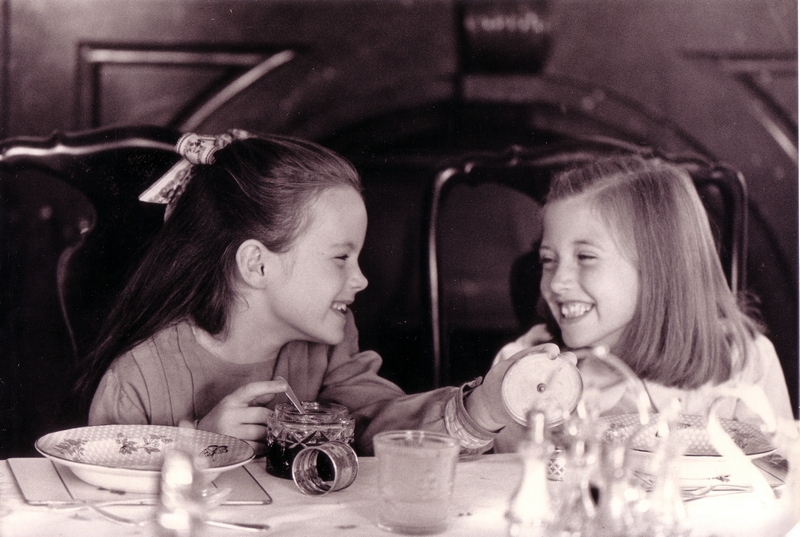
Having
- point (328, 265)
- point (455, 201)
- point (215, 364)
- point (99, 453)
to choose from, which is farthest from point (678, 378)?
point (99, 453)

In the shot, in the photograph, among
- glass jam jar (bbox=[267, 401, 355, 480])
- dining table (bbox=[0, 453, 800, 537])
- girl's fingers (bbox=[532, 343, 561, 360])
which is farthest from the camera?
girl's fingers (bbox=[532, 343, 561, 360])

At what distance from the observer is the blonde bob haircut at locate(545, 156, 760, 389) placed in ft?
4.11

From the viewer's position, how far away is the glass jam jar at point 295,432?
3.53 feet

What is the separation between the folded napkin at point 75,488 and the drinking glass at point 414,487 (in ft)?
0.48

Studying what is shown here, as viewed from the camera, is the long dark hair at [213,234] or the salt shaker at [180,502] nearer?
the salt shaker at [180,502]

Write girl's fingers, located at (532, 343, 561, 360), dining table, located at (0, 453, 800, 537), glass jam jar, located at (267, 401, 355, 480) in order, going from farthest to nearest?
girl's fingers, located at (532, 343, 561, 360)
glass jam jar, located at (267, 401, 355, 480)
dining table, located at (0, 453, 800, 537)

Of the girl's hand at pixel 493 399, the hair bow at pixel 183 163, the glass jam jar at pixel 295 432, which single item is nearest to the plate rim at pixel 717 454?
the girl's hand at pixel 493 399

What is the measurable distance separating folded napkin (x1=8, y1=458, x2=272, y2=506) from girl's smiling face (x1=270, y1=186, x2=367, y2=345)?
23 centimetres

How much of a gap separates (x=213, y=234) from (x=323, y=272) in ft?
0.54

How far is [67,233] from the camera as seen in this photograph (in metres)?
1.21

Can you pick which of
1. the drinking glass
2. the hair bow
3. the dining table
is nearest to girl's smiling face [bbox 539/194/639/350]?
the dining table

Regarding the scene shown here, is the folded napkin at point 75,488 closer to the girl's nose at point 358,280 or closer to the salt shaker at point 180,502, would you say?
the salt shaker at point 180,502

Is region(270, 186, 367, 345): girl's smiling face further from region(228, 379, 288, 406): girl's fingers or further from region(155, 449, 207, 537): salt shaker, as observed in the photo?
region(155, 449, 207, 537): salt shaker

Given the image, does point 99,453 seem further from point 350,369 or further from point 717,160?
point 717,160
